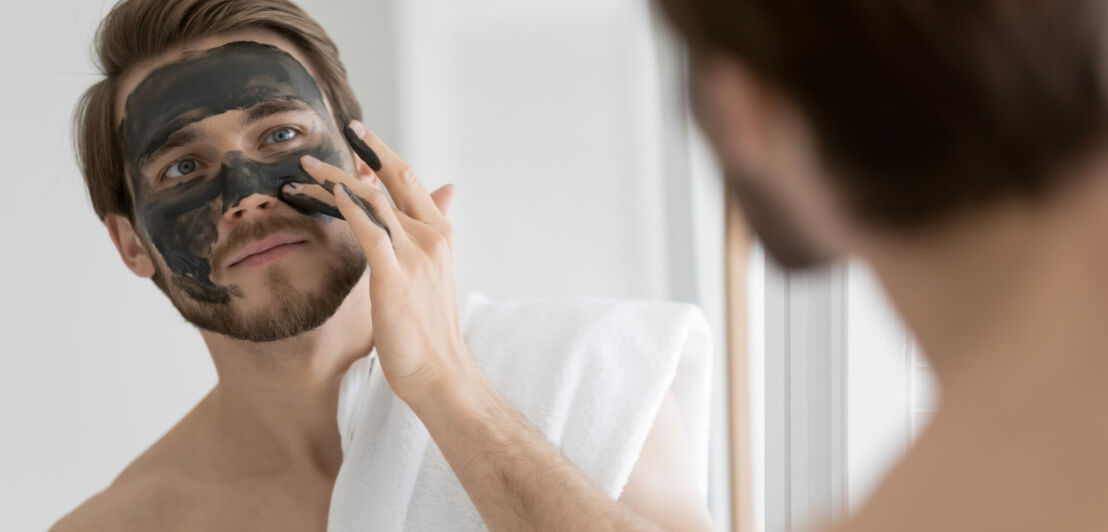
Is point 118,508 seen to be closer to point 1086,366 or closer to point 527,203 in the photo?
point 527,203

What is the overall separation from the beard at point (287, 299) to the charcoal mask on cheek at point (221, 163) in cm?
1

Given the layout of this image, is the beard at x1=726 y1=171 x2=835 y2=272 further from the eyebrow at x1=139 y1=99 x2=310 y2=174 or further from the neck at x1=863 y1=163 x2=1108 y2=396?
the eyebrow at x1=139 y1=99 x2=310 y2=174

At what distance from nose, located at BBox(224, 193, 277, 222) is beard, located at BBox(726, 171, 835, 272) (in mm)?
696

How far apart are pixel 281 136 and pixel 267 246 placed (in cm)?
13

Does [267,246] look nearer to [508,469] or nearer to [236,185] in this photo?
[236,185]

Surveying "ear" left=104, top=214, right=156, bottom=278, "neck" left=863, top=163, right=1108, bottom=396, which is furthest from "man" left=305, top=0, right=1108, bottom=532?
"ear" left=104, top=214, right=156, bottom=278

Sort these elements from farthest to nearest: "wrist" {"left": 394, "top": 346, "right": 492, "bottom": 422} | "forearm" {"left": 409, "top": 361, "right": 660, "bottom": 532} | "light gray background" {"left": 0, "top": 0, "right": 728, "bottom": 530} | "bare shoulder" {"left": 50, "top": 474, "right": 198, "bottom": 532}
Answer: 1. "light gray background" {"left": 0, "top": 0, "right": 728, "bottom": 530}
2. "bare shoulder" {"left": 50, "top": 474, "right": 198, "bottom": 532}
3. "wrist" {"left": 394, "top": 346, "right": 492, "bottom": 422}
4. "forearm" {"left": 409, "top": 361, "right": 660, "bottom": 532}

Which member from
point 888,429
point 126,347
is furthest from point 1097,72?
point 126,347

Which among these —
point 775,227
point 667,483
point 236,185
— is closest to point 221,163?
point 236,185

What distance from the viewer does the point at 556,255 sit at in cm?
192

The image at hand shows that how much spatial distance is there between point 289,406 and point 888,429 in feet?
2.89

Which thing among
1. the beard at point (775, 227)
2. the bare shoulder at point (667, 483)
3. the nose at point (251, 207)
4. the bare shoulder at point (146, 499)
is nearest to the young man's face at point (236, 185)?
the nose at point (251, 207)

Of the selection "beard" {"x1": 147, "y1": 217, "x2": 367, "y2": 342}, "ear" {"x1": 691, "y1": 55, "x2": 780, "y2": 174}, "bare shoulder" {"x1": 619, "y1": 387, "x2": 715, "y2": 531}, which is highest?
"ear" {"x1": 691, "y1": 55, "x2": 780, "y2": 174}

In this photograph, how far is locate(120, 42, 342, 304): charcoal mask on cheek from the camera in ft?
3.45
